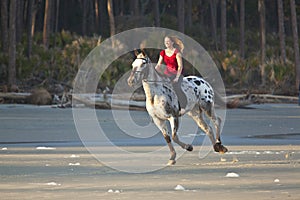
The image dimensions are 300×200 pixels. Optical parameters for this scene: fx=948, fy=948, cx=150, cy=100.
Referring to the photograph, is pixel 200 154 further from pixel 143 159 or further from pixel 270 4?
pixel 270 4

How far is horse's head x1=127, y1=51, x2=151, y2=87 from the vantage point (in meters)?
14.6

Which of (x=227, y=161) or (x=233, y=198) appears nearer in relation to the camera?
(x=233, y=198)

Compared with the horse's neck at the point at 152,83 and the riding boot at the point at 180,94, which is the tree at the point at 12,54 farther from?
the horse's neck at the point at 152,83

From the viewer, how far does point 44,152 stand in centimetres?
1658

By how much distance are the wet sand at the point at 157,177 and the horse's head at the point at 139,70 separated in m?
1.39

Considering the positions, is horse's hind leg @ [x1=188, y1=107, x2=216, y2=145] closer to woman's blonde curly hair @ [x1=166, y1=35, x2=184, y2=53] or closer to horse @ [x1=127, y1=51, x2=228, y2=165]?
horse @ [x1=127, y1=51, x2=228, y2=165]

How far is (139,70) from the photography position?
1465 centimetres

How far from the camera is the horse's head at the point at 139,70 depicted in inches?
575

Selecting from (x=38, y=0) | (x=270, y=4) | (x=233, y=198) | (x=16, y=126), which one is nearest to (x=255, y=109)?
(x=16, y=126)

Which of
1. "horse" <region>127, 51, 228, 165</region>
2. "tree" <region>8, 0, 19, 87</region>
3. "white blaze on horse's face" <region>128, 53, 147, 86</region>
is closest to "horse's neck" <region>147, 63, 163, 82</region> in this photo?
"horse" <region>127, 51, 228, 165</region>

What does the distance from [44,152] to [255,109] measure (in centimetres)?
1721

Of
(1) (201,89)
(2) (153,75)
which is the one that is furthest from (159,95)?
(1) (201,89)

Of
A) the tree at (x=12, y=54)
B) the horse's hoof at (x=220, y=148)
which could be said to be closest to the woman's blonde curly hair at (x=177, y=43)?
the horse's hoof at (x=220, y=148)

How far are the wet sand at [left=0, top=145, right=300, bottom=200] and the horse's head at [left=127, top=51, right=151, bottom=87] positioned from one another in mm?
1393
